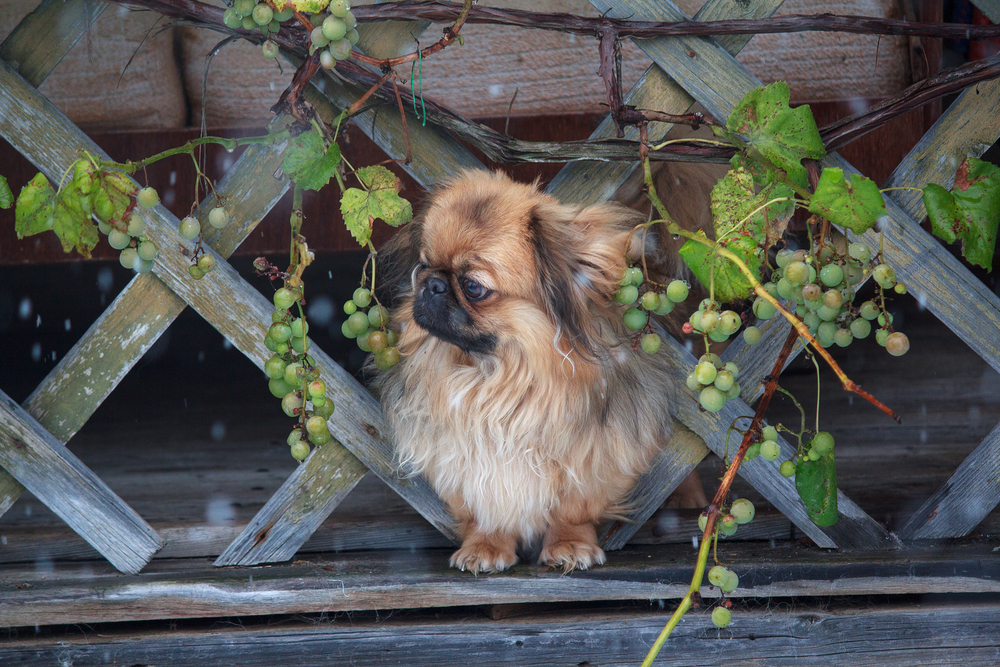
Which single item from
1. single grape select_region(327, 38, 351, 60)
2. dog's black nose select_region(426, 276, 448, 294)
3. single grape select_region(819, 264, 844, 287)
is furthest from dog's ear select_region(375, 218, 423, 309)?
single grape select_region(819, 264, 844, 287)

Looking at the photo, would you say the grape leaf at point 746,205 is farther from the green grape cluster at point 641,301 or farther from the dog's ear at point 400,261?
the dog's ear at point 400,261

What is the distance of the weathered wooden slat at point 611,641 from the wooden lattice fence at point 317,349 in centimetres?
19

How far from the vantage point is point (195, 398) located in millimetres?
4004

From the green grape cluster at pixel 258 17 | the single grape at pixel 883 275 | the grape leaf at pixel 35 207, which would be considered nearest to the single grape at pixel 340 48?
the green grape cluster at pixel 258 17

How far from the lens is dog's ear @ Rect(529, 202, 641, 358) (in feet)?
5.35

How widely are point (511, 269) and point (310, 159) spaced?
1.52 ft

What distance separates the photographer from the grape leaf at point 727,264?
143cm

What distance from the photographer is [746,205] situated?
5.02 feet

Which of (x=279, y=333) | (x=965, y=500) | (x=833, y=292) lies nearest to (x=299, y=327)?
(x=279, y=333)

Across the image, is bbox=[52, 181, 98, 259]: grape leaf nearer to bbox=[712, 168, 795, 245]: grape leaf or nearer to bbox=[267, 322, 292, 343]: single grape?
bbox=[267, 322, 292, 343]: single grape

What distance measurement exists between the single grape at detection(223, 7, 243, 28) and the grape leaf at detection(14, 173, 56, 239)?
0.45 meters

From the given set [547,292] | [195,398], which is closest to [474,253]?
[547,292]

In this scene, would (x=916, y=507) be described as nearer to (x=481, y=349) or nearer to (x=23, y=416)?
(x=481, y=349)

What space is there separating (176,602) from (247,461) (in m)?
1.17
